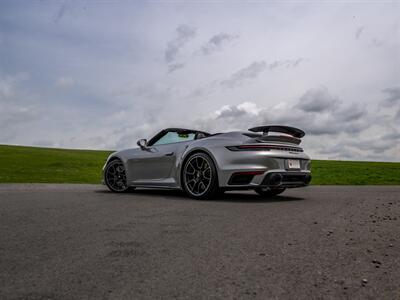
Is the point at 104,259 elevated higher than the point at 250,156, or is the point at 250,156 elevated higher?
the point at 250,156

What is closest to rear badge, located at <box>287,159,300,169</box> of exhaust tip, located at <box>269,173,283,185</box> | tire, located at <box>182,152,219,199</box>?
exhaust tip, located at <box>269,173,283,185</box>

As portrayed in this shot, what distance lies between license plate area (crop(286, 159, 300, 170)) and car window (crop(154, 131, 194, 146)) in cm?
193

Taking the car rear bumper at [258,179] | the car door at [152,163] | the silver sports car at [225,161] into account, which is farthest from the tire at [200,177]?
the car door at [152,163]

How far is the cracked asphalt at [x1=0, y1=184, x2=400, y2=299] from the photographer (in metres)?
2.24

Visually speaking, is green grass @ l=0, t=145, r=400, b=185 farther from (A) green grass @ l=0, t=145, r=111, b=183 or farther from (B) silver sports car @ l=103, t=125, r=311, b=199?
(B) silver sports car @ l=103, t=125, r=311, b=199

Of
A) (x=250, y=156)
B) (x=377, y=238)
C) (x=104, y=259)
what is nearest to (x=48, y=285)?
(x=104, y=259)

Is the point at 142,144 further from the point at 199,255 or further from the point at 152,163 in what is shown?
the point at 199,255

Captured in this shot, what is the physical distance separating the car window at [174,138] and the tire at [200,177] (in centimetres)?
71

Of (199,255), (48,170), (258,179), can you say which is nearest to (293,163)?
(258,179)

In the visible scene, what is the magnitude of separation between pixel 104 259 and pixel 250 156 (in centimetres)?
414

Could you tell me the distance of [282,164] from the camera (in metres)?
6.88

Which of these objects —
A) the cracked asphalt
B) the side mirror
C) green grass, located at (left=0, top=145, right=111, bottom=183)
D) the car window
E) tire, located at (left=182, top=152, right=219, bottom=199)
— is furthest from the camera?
green grass, located at (left=0, top=145, right=111, bottom=183)

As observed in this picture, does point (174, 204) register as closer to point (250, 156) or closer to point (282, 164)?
point (250, 156)

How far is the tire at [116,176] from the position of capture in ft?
29.6
